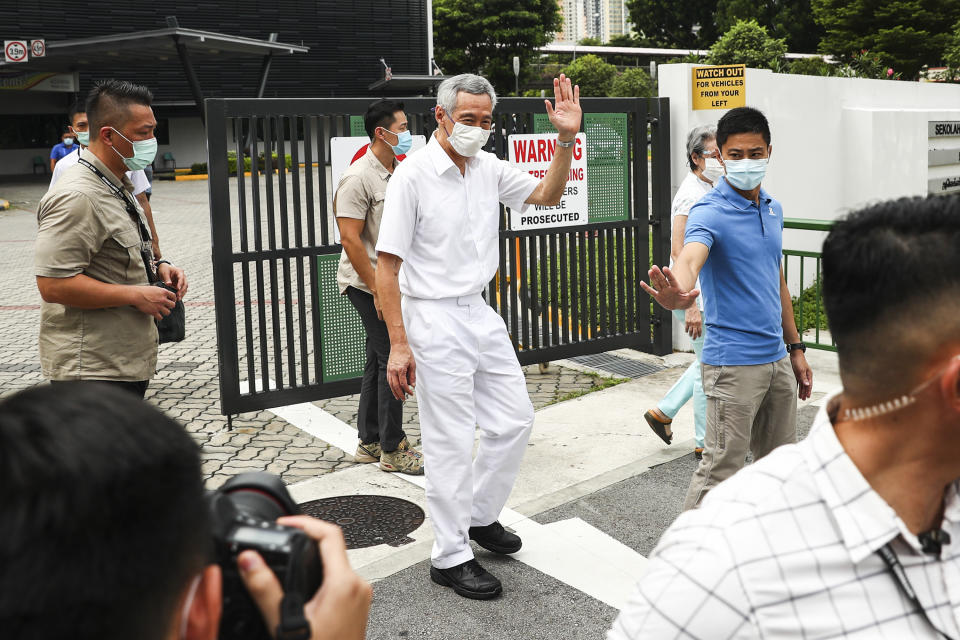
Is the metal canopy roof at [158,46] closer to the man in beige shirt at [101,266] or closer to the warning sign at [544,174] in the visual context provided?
the warning sign at [544,174]

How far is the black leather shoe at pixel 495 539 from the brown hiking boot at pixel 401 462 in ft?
4.17

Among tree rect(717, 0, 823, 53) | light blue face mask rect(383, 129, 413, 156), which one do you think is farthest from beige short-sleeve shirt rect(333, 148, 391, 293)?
tree rect(717, 0, 823, 53)

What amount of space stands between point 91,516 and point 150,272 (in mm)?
3375

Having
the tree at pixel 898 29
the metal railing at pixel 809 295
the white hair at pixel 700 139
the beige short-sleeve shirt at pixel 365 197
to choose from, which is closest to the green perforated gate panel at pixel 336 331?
the beige short-sleeve shirt at pixel 365 197

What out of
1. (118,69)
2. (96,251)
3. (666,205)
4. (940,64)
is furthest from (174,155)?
(96,251)

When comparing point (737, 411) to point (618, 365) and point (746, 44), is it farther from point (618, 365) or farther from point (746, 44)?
point (746, 44)

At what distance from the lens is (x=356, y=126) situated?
6824 millimetres

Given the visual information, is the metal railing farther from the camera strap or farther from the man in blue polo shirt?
the camera strap

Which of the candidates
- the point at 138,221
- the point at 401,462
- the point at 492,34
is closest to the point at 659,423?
the point at 401,462

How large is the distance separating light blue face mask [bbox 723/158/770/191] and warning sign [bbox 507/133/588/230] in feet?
10.7

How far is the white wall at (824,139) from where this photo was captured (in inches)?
337

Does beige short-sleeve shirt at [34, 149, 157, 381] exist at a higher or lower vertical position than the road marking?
higher

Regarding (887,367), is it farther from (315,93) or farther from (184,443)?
(315,93)

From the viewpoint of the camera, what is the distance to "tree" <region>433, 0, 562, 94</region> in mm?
58875
